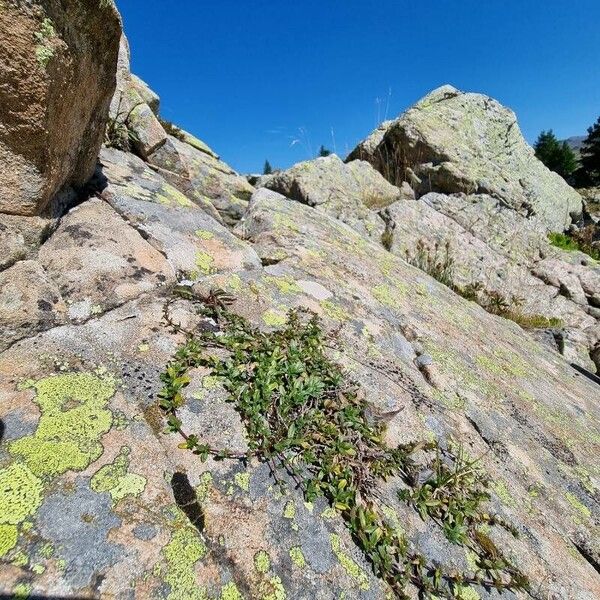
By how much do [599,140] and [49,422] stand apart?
6805 cm

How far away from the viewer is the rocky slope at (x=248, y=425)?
6.42 ft

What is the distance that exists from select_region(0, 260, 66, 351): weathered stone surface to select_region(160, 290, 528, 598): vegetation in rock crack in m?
0.83

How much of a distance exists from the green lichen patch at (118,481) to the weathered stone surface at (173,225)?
1915 millimetres

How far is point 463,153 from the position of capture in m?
10.8

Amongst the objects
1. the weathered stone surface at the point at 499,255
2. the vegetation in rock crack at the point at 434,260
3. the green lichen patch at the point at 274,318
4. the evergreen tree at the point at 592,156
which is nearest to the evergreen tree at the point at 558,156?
the evergreen tree at the point at 592,156

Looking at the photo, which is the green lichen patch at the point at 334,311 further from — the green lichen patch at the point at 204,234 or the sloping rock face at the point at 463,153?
the sloping rock face at the point at 463,153

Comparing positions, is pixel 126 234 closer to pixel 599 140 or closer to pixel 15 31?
pixel 15 31

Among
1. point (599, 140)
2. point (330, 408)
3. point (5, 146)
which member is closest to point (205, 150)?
point (5, 146)

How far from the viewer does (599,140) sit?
51031mm

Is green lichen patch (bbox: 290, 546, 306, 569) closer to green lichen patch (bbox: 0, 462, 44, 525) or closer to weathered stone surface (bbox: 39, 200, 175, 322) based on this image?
green lichen patch (bbox: 0, 462, 44, 525)

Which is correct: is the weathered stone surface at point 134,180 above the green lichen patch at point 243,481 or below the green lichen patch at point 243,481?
above

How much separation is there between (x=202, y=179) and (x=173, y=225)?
4.07m

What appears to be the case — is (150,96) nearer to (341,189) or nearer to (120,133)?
(120,133)

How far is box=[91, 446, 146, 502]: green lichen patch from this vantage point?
2.03m
